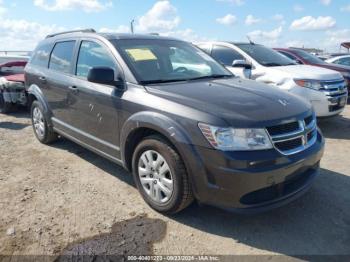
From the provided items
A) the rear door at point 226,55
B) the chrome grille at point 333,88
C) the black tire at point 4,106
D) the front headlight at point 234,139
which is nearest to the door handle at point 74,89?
the front headlight at point 234,139

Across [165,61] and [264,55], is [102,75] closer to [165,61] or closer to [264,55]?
[165,61]

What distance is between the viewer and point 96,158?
5.17 metres

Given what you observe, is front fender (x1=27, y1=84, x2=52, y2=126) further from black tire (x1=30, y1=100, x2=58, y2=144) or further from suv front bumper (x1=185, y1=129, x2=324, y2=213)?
suv front bumper (x1=185, y1=129, x2=324, y2=213)

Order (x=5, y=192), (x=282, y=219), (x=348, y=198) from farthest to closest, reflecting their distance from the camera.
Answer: (x=5, y=192) → (x=348, y=198) → (x=282, y=219)

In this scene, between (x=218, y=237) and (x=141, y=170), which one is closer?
(x=218, y=237)

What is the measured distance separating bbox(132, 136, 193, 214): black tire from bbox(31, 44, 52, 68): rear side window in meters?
2.89

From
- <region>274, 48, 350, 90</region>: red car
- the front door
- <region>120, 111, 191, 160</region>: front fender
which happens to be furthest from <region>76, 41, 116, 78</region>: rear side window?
<region>274, 48, 350, 90</region>: red car

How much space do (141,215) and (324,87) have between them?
4.56m

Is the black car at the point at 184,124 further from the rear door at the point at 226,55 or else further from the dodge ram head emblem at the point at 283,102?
the rear door at the point at 226,55

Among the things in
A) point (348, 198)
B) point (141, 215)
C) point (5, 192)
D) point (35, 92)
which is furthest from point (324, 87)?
point (5, 192)

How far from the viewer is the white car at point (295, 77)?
6.37 m

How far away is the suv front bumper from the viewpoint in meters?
2.83

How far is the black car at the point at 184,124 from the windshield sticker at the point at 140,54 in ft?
0.05

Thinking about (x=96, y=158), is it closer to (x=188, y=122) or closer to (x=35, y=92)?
(x=35, y=92)
